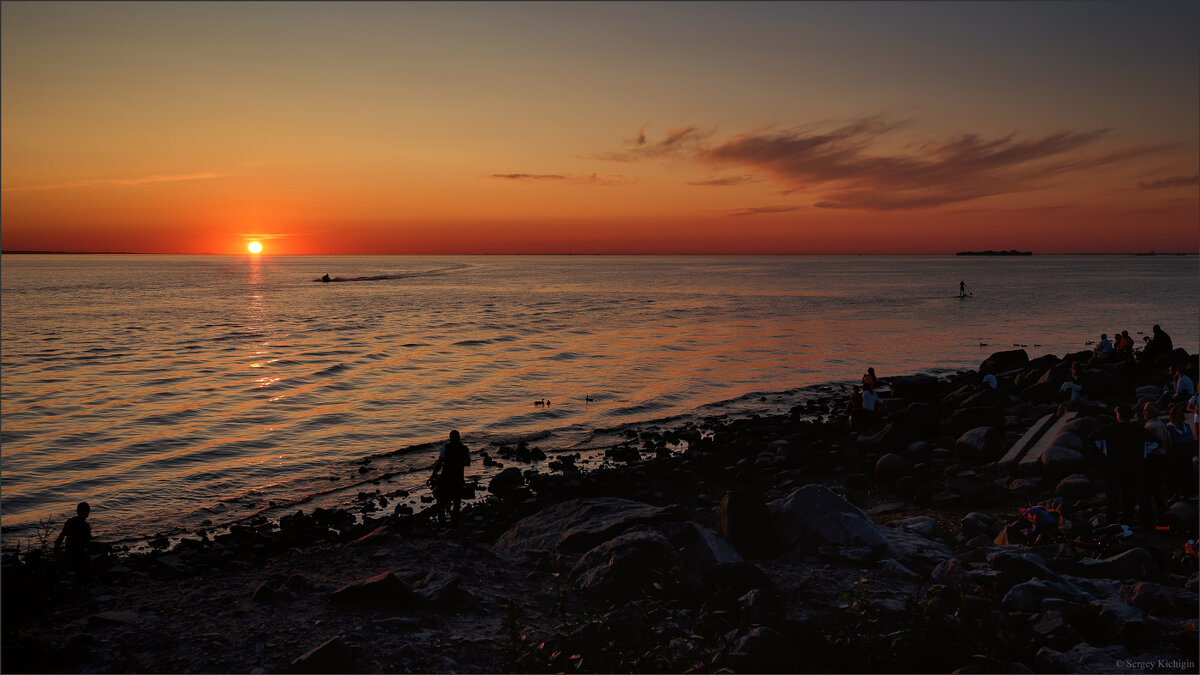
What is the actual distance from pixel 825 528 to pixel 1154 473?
6.17 m

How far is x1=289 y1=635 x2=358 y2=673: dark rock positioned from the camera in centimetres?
737

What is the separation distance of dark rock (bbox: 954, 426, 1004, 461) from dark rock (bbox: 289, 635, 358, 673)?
50.4 ft

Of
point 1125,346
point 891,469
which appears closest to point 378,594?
point 891,469

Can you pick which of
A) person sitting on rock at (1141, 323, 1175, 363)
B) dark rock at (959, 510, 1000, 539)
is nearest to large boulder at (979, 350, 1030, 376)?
person sitting on rock at (1141, 323, 1175, 363)

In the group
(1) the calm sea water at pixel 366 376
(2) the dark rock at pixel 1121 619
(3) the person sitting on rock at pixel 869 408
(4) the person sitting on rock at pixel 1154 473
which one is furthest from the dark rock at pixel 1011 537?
(1) the calm sea water at pixel 366 376

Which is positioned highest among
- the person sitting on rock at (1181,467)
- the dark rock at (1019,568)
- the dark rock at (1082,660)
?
the person sitting on rock at (1181,467)

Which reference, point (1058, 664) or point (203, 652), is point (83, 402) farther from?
point (1058, 664)

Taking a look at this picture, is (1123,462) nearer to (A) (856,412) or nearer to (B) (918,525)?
(B) (918,525)

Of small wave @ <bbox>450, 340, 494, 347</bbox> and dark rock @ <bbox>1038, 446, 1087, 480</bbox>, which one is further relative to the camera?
small wave @ <bbox>450, 340, 494, 347</bbox>

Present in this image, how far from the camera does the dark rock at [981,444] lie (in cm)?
1703

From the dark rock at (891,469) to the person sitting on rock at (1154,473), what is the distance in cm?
481

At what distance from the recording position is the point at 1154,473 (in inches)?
467

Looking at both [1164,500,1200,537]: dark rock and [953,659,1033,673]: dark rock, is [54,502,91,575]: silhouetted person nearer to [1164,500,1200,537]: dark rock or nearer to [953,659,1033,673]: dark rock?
[953,659,1033,673]: dark rock

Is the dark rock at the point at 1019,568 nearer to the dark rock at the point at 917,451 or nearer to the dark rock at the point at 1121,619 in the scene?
the dark rock at the point at 1121,619
